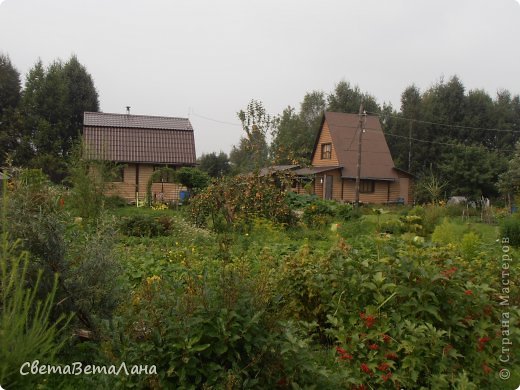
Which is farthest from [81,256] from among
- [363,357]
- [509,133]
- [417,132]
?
[509,133]

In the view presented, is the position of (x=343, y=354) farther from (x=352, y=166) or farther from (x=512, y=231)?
(x=352, y=166)

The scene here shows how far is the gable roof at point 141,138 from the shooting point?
88.7 feet

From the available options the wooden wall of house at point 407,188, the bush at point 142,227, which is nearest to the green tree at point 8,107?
the bush at point 142,227

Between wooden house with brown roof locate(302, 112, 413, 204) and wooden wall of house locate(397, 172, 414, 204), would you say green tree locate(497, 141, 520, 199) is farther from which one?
wooden house with brown roof locate(302, 112, 413, 204)

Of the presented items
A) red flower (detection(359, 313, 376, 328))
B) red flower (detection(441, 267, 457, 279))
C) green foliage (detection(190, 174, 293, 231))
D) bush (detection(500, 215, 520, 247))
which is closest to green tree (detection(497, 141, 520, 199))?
bush (detection(500, 215, 520, 247))

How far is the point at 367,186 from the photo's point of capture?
3167 centimetres

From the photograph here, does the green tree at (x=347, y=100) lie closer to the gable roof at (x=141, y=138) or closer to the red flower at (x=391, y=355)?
the gable roof at (x=141, y=138)

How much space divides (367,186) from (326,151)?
13.1ft

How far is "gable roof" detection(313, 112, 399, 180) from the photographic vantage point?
31.2 metres

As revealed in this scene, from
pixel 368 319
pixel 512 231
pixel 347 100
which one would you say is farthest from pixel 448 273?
pixel 347 100

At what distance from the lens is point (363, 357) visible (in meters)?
2.90

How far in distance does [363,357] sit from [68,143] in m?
34.2

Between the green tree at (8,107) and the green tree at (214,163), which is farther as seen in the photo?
the green tree at (214,163)

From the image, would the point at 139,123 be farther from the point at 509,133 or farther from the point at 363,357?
the point at 509,133
